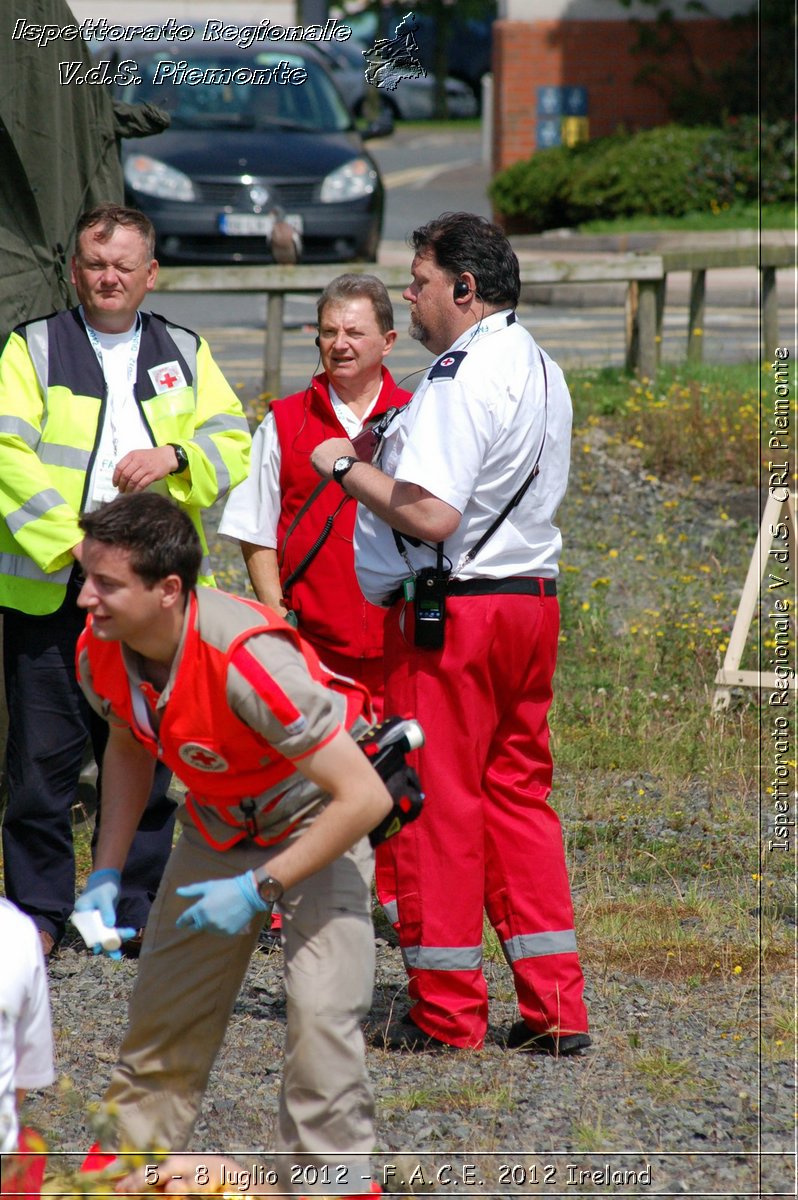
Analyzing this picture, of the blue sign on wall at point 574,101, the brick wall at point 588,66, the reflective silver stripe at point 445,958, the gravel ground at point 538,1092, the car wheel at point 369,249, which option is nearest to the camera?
the gravel ground at point 538,1092

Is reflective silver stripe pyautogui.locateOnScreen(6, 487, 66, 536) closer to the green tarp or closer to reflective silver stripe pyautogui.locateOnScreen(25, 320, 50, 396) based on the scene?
reflective silver stripe pyautogui.locateOnScreen(25, 320, 50, 396)

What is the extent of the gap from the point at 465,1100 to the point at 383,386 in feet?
7.12

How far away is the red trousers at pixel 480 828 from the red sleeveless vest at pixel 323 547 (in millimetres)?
566

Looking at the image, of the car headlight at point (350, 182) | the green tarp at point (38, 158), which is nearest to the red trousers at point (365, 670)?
the green tarp at point (38, 158)

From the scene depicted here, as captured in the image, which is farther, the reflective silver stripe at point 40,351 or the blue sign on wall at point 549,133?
the blue sign on wall at point 549,133

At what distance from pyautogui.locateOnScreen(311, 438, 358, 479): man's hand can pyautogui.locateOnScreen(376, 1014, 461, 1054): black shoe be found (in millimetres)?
1500

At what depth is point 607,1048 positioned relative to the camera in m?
4.12

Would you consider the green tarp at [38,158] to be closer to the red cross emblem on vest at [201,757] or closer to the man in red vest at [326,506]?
the man in red vest at [326,506]

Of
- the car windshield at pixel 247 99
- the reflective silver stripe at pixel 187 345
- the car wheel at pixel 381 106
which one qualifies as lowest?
the reflective silver stripe at pixel 187 345

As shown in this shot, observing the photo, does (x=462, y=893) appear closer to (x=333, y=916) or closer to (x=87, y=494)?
(x=333, y=916)

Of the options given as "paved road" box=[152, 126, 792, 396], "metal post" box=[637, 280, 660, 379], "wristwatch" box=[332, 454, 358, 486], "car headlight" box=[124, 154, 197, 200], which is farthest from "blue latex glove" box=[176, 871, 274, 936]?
"car headlight" box=[124, 154, 197, 200]

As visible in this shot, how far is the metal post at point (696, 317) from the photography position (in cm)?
1102

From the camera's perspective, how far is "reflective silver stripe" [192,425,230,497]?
4516mm

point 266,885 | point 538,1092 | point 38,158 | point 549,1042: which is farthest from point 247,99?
point 266,885
